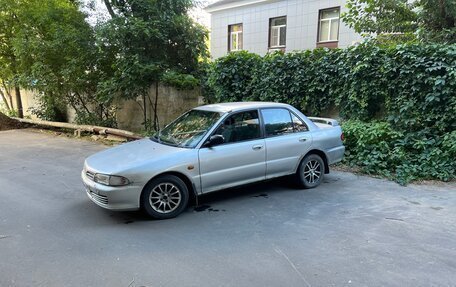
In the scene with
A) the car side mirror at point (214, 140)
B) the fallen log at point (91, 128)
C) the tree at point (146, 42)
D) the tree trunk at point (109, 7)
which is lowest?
the fallen log at point (91, 128)

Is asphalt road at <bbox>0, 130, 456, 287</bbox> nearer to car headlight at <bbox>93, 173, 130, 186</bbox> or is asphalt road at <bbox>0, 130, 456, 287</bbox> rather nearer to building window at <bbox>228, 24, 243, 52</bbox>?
car headlight at <bbox>93, 173, 130, 186</bbox>

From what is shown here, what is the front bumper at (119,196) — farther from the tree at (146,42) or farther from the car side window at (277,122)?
the tree at (146,42)

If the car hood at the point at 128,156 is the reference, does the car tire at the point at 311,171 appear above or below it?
below

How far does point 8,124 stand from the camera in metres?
13.8

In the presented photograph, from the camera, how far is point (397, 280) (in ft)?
10.2

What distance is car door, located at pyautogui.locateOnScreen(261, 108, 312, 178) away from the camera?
539 cm

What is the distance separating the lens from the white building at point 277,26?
16859 millimetres

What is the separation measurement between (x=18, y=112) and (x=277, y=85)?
Answer: 44.9ft

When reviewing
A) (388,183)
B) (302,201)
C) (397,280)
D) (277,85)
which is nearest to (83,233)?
(302,201)

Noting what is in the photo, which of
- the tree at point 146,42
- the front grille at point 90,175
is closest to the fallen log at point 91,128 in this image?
the tree at point 146,42

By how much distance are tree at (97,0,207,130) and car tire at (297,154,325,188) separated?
571 cm

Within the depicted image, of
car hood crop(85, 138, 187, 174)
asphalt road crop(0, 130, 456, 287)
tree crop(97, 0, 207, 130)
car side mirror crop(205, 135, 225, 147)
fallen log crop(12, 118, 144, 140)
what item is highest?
tree crop(97, 0, 207, 130)

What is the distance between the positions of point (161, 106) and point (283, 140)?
6.93 metres

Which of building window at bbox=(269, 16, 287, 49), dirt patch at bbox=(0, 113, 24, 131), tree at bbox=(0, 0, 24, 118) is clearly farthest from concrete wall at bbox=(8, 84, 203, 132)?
building window at bbox=(269, 16, 287, 49)
